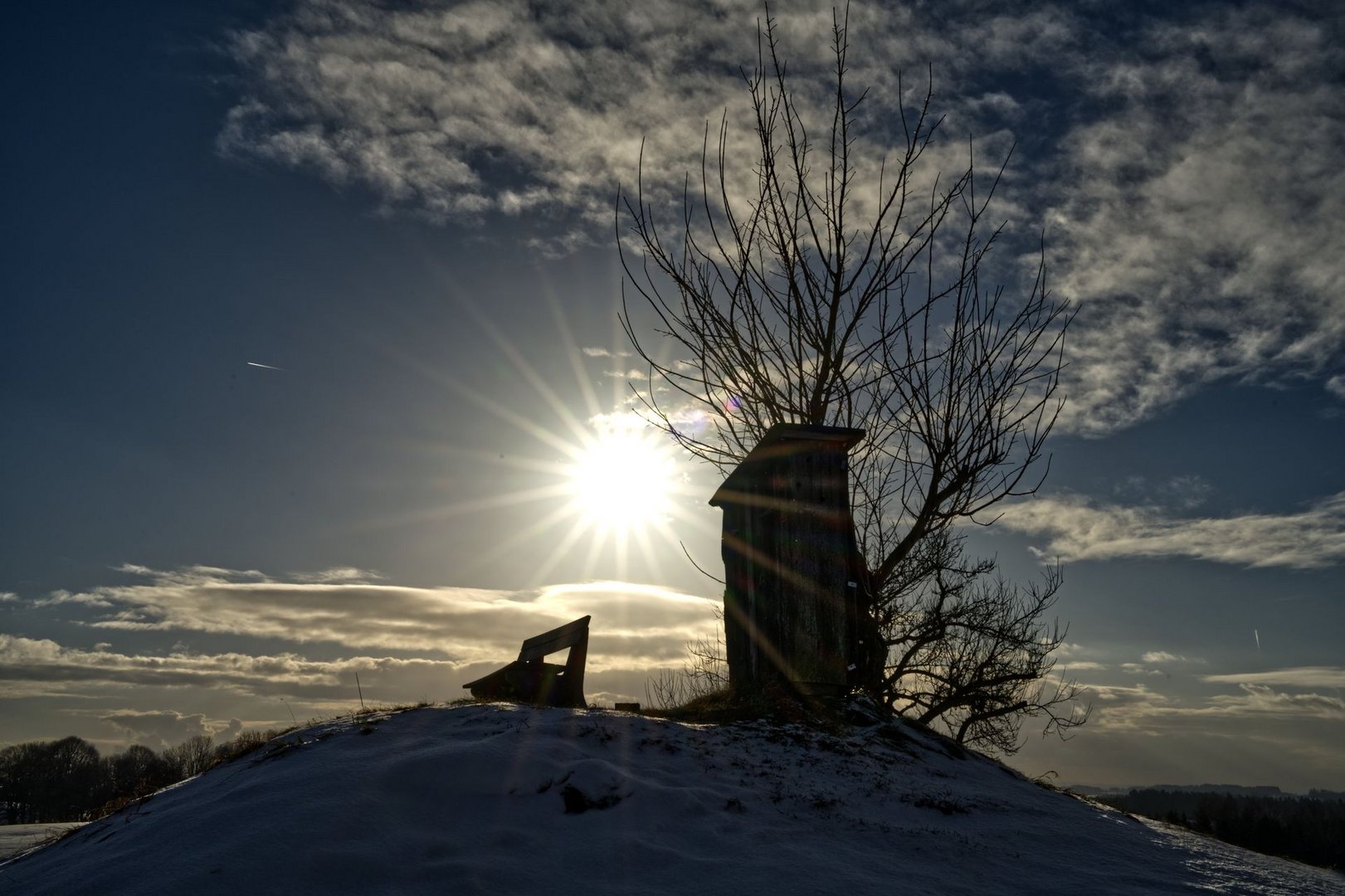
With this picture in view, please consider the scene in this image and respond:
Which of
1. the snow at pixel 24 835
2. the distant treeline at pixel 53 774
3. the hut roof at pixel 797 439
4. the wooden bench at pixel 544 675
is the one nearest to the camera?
the snow at pixel 24 835

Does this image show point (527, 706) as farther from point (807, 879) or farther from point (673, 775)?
point (807, 879)

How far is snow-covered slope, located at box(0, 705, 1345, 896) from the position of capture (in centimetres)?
365

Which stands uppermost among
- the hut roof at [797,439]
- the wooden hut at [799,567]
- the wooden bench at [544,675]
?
the hut roof at [797,439]

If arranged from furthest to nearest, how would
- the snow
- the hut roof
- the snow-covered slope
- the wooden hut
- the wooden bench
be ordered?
the wooden bench → the hut roof → the wooden hut → the snow → the snow-covered slope

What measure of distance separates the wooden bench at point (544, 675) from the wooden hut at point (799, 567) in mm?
1901

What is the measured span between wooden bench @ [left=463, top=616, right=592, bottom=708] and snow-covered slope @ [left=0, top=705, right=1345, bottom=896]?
305 centimetres

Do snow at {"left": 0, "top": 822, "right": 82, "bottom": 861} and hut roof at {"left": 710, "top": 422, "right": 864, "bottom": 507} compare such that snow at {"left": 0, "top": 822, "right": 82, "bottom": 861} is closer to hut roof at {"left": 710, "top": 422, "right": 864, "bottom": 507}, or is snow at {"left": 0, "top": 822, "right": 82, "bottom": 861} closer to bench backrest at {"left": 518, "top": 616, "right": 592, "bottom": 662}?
bench backrest at {"left": 518, "top": 616, "right": 592, "bottom": 662}

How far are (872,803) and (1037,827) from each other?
3.81 ft

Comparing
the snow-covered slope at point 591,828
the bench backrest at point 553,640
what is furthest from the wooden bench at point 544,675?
the snow-covered slope at point 591,828

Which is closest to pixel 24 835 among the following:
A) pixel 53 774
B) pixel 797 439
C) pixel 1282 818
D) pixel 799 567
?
pixel 799 567

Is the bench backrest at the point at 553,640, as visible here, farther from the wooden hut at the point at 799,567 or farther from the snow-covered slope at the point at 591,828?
the snow-covered slope at the point at 591,828

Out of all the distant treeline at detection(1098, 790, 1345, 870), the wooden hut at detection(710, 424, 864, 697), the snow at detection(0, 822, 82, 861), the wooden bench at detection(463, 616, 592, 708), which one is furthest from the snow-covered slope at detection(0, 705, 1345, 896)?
the distant treeline at detection(1098, 790, 1345, 870)

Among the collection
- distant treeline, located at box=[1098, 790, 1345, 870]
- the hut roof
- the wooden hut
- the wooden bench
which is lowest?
distant treeline, located at box=[1098, 790, 1345, 870]

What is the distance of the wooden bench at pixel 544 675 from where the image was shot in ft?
29.6
